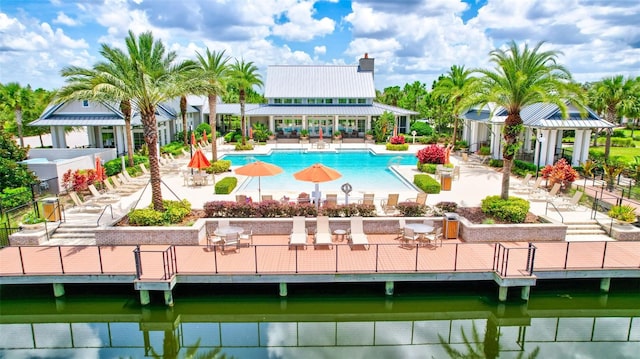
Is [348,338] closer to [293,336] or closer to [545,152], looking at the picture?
[293,336]

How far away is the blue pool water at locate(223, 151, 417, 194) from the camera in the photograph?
23672 mm

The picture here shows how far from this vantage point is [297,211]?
15859 mm

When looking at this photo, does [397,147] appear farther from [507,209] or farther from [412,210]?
[507,209]

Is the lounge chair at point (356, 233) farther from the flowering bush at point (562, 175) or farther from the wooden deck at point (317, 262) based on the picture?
the flowering bush at point (562, 175)

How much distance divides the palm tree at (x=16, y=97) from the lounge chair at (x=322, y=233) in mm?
28037

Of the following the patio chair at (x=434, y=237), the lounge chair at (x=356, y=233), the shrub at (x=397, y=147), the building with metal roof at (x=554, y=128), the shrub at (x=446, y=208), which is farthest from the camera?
the shrub at (x=397, y=147)

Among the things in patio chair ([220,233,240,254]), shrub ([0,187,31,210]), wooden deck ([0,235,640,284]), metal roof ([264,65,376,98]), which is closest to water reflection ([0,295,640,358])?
wooden deck ([0,235,640,284])

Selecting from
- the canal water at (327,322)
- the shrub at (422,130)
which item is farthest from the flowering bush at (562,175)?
the shrub at (422,130)

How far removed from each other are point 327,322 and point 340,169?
19212 mm

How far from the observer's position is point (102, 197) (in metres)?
20.4

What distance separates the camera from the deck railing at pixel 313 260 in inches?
487

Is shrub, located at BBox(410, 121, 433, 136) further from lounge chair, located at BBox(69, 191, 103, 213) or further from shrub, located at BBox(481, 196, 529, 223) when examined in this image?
lounge chair, located at BBox(69, 191, 103, 213)

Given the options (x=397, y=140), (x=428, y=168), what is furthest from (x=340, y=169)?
(x=397, y=140)

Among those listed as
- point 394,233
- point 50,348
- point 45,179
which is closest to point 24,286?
point 50,348
